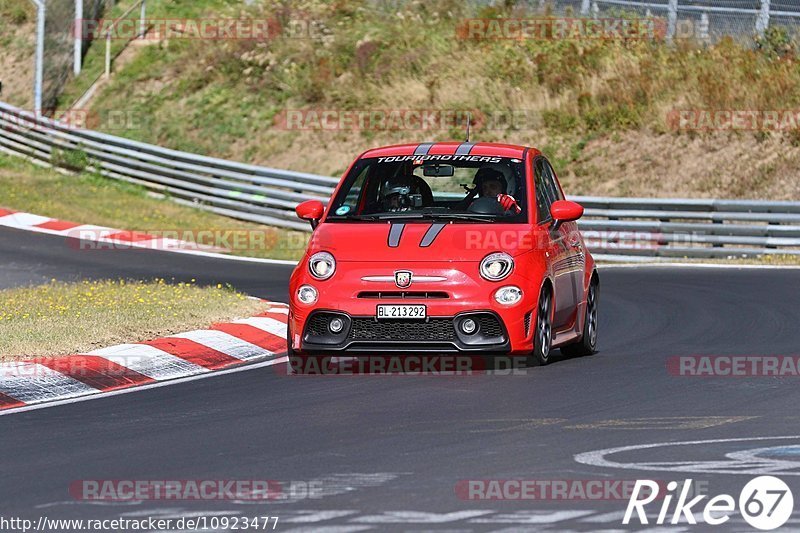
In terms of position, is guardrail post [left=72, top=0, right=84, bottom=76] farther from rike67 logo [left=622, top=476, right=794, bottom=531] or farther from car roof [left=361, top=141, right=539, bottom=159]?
rike67 logo [left=622, top=476, right=794, bottom=531]

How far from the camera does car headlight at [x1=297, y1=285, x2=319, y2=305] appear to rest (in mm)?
10750

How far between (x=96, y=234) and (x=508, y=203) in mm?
13883

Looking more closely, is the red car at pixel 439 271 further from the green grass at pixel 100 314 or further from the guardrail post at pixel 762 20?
the guardrail post at pixel 762 20

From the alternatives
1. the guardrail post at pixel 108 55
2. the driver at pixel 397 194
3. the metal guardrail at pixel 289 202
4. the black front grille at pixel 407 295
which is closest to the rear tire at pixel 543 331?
the black front grille at pixel 407 295

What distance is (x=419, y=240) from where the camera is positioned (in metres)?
10.9

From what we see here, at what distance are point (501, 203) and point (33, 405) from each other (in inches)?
148

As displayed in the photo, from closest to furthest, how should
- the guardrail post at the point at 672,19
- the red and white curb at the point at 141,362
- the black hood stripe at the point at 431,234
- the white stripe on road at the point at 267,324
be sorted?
the red and white curb at the point at 141,362, the black hood stripe at the point at 431,234, the white stripe on road at the point at 267,324, the guardrail post at the point at 672,19

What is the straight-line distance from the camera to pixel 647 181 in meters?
27.9

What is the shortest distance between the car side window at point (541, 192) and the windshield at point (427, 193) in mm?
154

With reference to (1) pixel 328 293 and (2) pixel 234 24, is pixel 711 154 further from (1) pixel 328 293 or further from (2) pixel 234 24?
(1) pixel 328 293

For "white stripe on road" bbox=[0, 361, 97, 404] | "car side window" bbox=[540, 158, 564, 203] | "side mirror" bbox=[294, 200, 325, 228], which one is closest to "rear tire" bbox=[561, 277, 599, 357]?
"car side window" bbox=[540, 158, 564, 203]

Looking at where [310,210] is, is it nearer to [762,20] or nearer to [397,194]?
[397,194]

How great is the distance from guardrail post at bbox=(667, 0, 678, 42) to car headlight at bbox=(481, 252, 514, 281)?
22.1 metres

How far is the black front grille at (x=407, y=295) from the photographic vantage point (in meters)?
10.6
